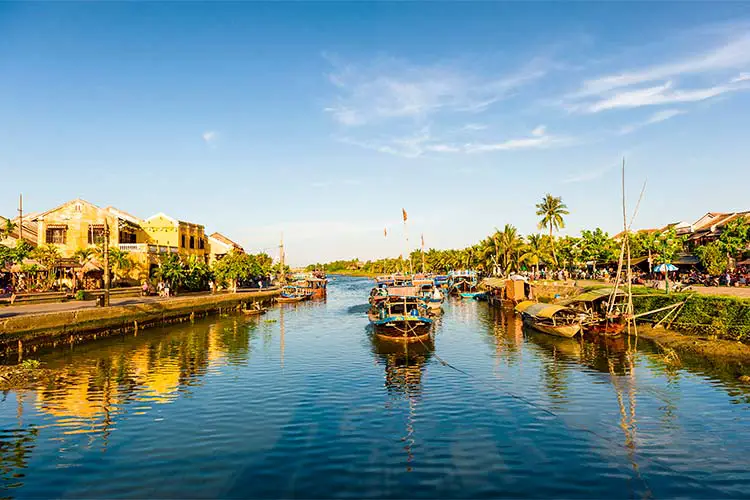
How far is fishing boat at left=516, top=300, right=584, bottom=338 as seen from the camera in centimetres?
3738

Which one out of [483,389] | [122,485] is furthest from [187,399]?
[483,389]

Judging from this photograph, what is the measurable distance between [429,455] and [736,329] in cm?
2647

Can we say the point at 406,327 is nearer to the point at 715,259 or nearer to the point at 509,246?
the point at 715,259

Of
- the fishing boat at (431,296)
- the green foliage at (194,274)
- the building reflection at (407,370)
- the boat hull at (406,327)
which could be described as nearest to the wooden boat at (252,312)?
the green foliage at (194,274)

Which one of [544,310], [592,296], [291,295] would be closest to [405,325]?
[544,310]

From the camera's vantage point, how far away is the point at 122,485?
1298 centimetres

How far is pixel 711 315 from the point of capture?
107 feet

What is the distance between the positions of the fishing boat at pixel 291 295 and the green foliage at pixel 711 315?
191 feet

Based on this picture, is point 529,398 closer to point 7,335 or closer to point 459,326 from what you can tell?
point 459,326

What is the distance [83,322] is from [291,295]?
159 ft

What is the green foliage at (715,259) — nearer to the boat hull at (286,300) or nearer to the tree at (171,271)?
the boat hull at (286,300)

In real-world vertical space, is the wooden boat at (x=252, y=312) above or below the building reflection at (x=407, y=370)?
above

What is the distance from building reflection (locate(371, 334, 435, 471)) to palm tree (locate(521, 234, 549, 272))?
57.9m

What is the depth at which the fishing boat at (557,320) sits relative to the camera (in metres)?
37.4
